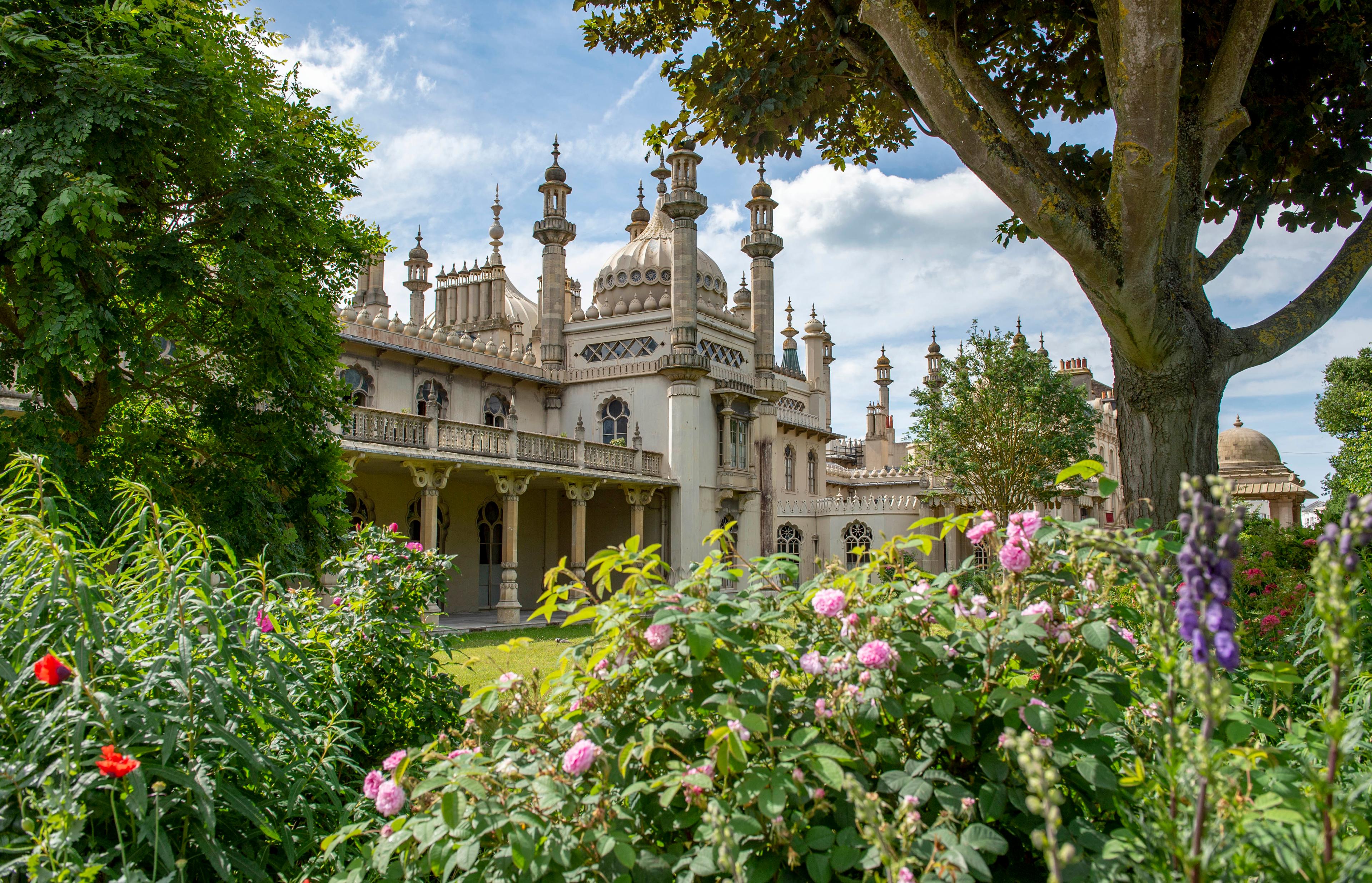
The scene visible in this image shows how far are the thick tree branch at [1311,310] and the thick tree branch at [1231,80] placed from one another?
1.14 metres

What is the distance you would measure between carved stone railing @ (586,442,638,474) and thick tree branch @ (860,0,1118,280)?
57.8 feet

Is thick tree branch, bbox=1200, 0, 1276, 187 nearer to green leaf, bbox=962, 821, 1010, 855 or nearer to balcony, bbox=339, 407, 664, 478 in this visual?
green leaf, bbox=962, 821, 1010, 855

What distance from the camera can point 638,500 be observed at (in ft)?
82.3

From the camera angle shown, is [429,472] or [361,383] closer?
[429,472]

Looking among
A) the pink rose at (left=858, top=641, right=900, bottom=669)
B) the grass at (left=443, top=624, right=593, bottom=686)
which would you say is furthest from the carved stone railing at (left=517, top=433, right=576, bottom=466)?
the pink rose at (left=858, top=641, right=900, bottom=669)

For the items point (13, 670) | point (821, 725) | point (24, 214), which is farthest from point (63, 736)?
point (24, 214)

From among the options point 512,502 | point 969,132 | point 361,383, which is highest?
point 361,383

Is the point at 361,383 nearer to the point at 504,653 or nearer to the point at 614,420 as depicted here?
the point at 614,420

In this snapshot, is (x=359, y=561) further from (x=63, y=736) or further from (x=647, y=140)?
(x=647, y=140)

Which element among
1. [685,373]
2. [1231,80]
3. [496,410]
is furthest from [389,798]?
[685,373]

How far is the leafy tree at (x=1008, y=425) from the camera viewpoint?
2930cm

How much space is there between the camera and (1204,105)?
20.7ft

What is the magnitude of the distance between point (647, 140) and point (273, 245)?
3737mm

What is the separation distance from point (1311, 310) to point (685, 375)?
781 inches
